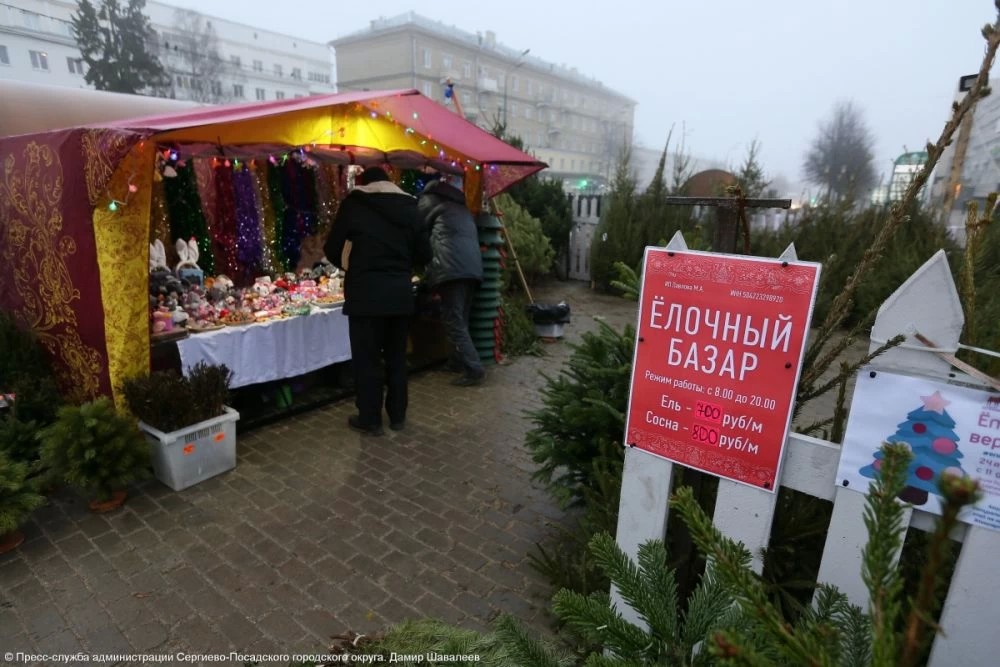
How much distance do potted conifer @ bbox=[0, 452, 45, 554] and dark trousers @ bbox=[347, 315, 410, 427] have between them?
2.05 m

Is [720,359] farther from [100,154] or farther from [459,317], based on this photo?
[459,317]

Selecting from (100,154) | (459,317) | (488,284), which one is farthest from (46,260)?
(488,284)

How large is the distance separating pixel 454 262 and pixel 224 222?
2.58 meters

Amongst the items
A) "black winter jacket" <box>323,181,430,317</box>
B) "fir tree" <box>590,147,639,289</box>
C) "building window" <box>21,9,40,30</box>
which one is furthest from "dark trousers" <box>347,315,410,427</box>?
"building window" <box>21,9,40,30</box>

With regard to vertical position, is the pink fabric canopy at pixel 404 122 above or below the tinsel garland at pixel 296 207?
above

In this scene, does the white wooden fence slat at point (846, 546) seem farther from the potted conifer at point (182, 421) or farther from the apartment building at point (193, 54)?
the apartment building at point (193, 54)

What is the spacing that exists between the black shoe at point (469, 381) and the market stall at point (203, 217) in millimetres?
1302

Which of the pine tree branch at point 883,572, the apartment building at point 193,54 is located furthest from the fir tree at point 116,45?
the pine tree branch at point 883,572

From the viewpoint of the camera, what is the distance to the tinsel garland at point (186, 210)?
17.2 ft

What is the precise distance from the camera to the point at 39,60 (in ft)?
56.5

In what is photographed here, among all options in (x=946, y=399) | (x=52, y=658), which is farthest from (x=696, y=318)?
(x=52, y=658)

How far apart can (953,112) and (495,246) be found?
5.00 metres

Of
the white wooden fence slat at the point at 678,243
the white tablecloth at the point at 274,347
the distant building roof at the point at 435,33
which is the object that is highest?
the distant building roof at the point at 435,33

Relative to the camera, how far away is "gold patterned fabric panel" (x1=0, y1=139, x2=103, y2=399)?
11.7 ft
